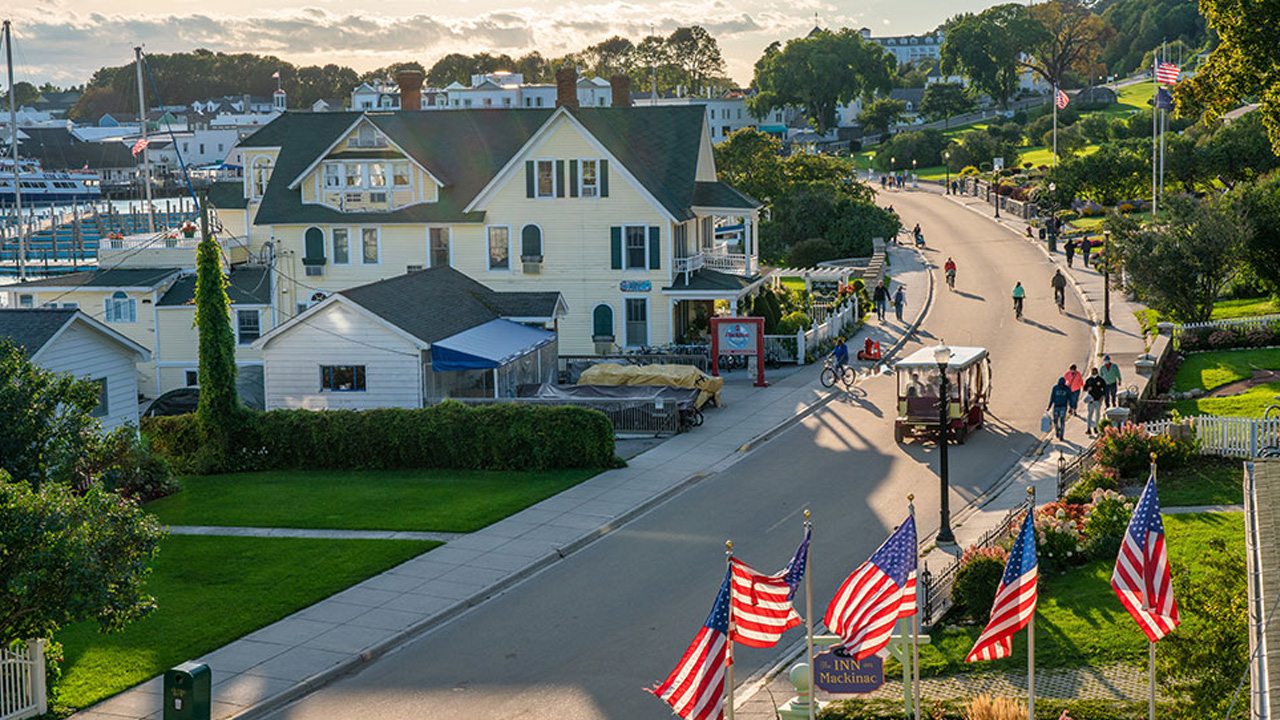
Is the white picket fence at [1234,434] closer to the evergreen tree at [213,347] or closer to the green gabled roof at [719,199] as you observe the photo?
the evergreen tree at [213,347]

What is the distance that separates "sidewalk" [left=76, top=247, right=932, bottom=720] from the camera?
2112cm

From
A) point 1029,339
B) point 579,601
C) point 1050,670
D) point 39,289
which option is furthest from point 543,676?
point 39,289

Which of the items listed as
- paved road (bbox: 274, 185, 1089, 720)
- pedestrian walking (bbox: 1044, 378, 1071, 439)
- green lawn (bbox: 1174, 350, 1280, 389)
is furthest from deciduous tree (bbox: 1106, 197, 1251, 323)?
pedestrian walking (bbox: 1044, 378, 1071, 439)

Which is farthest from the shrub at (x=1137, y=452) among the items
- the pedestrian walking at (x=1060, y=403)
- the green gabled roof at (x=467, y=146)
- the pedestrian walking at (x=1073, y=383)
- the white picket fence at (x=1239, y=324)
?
the green gabled roof at (x=467, y=146)

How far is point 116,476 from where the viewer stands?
1261 inches

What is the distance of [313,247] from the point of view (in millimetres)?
57719

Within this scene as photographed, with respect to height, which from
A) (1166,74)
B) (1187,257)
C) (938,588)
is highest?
(1166,74)

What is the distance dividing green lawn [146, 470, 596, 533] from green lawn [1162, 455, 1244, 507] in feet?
45.0

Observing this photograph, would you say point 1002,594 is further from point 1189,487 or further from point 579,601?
point 1189,487

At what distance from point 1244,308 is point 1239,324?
671 cm

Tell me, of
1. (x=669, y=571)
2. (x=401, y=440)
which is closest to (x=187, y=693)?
(x=669, y=571)

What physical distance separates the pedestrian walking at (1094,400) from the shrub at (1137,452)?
5.72m

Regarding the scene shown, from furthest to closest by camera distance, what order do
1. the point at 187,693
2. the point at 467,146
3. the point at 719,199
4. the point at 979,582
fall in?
the point at 467,146
the point at 719,199
the point at 979,582
the point at 187,693

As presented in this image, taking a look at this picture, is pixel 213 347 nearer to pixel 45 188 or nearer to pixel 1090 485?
pixel 1090 485
